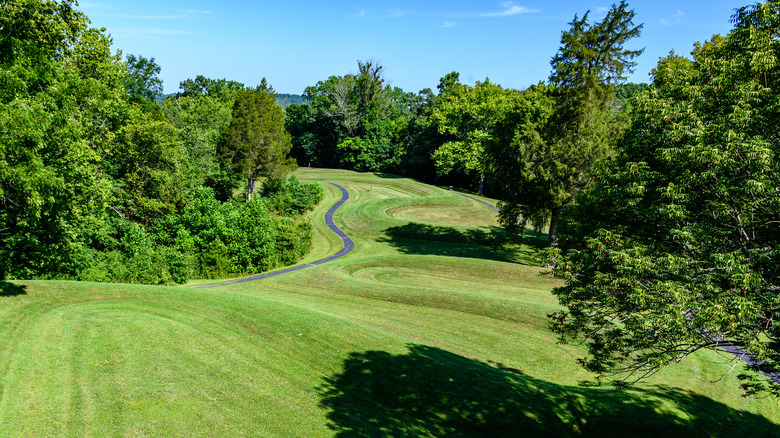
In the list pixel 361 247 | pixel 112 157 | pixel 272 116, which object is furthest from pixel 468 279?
pixel 272 116

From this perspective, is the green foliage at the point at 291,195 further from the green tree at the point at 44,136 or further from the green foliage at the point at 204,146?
the green tree at the point at 44,136

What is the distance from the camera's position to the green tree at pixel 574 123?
98.7 feet

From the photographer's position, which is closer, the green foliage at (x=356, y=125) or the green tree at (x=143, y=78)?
the green tree at (x=143, y=78)

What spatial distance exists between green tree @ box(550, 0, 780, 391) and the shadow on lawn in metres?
1.74

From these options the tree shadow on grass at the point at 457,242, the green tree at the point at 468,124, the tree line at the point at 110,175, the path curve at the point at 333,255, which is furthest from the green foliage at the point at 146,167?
the green tree at the point at 468,124

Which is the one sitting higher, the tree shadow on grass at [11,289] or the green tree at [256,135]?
the green tree at [256,135]

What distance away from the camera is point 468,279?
28.8 metres

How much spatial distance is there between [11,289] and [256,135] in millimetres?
35742

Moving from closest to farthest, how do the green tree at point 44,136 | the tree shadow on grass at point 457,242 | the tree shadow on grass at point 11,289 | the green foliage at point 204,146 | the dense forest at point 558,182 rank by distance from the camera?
the dense forest at point 558,182
the green tree at point 44,136
the tree shadow on grass at point 11,289
the tree shadow on grass at point 457,242
the green foliage at point 204,146

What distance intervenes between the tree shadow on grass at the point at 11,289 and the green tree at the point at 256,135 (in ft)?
111

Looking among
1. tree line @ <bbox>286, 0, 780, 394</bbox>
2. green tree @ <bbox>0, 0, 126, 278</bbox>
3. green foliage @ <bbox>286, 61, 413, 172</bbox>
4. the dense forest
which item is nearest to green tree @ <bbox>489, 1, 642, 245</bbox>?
the dense forest

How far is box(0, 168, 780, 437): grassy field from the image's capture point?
10141mm

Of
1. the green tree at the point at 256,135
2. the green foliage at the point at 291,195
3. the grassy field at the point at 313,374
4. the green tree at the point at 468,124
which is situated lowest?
the grassy field at the point at 313,374

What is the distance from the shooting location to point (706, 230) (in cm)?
986
